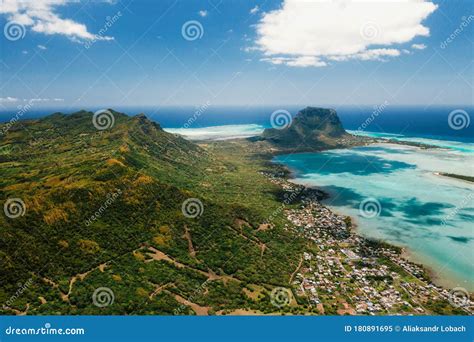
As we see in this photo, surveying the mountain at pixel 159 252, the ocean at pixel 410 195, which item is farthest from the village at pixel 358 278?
the ocean at pixel 410 195

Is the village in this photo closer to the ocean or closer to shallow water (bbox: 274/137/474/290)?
the ocean

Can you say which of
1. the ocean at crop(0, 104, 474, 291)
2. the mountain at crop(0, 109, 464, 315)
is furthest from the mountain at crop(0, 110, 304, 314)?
the ocean at crop(0, 104, 474, 291)

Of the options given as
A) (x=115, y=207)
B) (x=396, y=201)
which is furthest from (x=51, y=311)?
(x=396, y=201)

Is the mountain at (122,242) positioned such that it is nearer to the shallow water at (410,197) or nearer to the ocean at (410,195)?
the ocean at (410,195)

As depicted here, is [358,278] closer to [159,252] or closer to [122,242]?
[159,252]

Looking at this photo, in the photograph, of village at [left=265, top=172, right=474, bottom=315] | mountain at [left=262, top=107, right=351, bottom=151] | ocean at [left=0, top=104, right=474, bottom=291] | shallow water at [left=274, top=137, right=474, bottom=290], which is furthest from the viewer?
mountain at [left=262, top=107, right=351, bottom=151]

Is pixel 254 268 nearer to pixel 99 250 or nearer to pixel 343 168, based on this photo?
pixel 99 250
